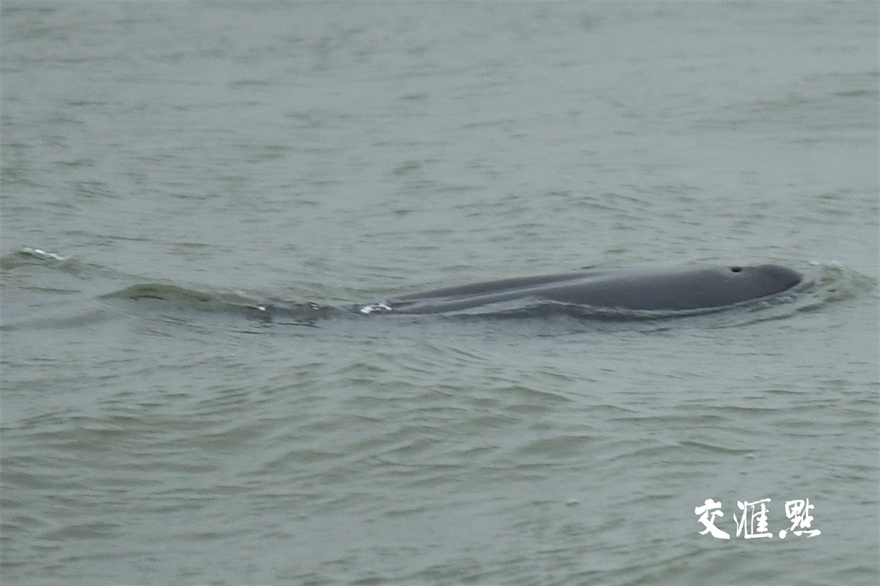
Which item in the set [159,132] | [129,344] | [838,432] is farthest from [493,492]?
[159,132]

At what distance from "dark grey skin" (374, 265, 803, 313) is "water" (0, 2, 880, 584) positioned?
0.23 metres

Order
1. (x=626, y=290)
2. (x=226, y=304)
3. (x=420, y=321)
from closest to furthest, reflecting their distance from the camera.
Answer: (x=420, y=321), (x=626, y=290), (x=226, y=304)

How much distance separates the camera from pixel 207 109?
1611 centimetres

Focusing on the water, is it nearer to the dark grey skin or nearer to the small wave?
the small wave

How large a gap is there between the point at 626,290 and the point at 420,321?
1251 mm

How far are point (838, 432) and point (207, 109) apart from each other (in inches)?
406

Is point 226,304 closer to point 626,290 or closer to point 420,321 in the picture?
point 420,321

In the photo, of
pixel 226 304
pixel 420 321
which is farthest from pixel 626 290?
pixel 226 304

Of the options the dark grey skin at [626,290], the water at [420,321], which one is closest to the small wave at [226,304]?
the water at [420,321]

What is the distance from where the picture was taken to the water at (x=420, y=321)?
6035 mm

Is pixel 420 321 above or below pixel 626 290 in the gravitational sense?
below

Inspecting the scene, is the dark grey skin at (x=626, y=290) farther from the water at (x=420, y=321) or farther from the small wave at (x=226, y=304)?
the small wave at (x=226, y=304)

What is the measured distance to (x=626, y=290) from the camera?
8.96m

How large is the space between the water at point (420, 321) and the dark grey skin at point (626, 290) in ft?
0.77
